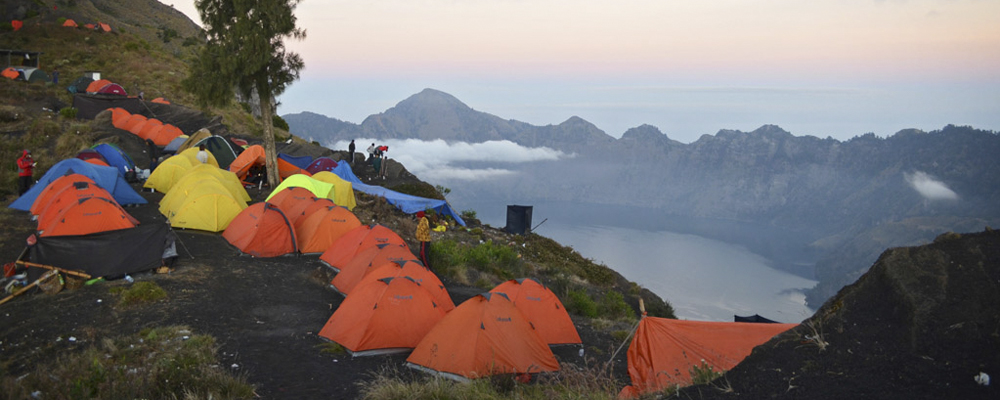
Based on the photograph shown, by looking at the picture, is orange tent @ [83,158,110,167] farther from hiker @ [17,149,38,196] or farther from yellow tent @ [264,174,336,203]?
yellow tent @ [264,174,336,203]

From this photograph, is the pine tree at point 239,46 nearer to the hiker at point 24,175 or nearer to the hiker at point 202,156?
the hiker at point 202,156

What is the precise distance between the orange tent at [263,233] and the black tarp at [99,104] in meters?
21.7

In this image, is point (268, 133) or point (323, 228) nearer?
point (323, 228)

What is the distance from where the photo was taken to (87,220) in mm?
13766

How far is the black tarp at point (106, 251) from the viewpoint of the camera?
11.6 meters

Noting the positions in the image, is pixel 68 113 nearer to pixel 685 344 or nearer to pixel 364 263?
pixel 364 263

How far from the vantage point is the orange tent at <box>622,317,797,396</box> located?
8.75m

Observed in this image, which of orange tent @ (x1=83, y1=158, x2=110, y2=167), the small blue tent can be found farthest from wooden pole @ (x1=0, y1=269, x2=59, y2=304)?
the small blue tent

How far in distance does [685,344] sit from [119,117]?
1205 inches

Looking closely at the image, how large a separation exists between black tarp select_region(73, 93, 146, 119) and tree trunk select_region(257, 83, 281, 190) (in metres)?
14.3

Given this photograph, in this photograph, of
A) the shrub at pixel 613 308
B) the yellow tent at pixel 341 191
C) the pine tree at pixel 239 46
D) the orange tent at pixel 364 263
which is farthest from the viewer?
Answer: the yellow tent at pixel 341 191

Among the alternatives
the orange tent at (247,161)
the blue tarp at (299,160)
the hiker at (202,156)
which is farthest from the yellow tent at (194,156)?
the blue tarp at (299,160)

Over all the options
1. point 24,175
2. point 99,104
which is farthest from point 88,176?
point 99,104

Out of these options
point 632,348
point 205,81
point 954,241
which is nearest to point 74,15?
point 205,81
